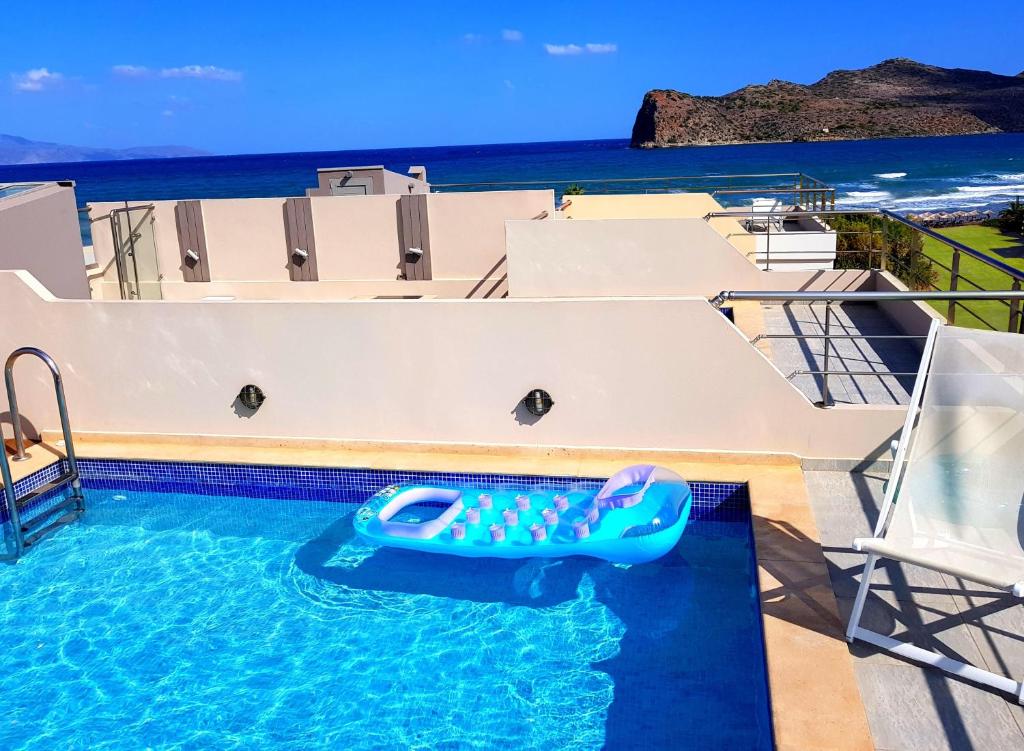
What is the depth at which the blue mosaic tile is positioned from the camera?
5.91 meters

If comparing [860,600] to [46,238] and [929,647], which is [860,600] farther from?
[46,238]

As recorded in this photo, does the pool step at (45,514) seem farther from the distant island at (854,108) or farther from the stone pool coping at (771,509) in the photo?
the distant island at (854,108)

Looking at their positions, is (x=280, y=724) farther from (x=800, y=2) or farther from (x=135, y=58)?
(x=135, y=58)

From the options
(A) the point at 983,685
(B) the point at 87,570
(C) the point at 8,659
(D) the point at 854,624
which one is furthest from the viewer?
(B) the point at 87,570

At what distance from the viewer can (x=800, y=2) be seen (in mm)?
77250

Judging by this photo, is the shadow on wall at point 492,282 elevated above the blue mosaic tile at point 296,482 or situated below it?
above

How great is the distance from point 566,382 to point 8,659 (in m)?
3.93

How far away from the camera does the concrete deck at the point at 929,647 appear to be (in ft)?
10.7

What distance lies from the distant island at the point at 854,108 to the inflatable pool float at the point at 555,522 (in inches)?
Answer: 3610

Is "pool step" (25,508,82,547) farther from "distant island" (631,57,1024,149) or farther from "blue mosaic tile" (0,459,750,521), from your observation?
"distant island" (631,57,1024,149)

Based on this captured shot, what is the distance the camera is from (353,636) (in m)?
4.98

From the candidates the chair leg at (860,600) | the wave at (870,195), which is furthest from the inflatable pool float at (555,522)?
the wave at (870,195)

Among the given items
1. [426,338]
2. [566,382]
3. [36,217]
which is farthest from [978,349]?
[36,217]

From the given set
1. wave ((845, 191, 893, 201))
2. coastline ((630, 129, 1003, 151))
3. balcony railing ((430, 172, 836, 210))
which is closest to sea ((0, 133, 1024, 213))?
wave ((845, 191, 893, 201))
